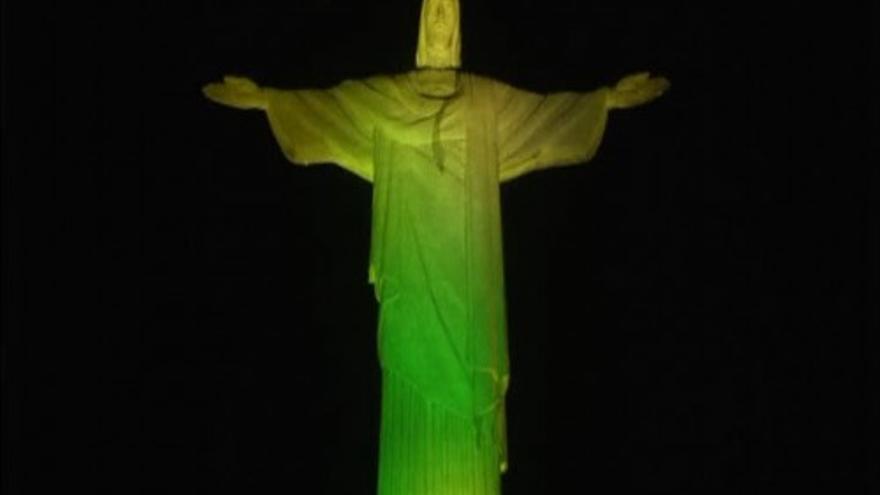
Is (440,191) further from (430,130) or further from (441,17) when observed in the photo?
(441,17)

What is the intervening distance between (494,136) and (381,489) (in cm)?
154

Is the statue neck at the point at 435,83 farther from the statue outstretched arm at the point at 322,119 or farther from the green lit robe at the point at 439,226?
the statue outstretched arm at the point at 322,119

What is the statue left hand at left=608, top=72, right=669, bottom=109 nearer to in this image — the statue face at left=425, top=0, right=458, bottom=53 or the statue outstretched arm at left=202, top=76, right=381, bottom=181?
the statue face at left=425, top=0, right=458, bottom=53

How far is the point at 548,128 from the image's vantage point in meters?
7.07

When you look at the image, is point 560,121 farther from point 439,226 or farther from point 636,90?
point 439,226

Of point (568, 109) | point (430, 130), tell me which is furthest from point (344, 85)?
point (568, 109)

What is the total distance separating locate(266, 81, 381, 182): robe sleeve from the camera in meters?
6.97

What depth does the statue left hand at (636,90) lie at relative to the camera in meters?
7.06

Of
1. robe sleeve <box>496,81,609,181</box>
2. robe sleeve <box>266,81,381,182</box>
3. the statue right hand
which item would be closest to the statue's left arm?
robe sleeve <box>496,81,609,181</box>

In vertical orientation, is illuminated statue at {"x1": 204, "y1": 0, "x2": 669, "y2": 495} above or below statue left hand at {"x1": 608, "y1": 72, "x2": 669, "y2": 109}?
below

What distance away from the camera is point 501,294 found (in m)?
6.82

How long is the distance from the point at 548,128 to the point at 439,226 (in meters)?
0.68

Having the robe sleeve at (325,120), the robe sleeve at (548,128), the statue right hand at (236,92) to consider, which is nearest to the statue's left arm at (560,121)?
the robe sleeve at (548,128)

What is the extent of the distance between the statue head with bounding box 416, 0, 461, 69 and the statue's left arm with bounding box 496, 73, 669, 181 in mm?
259
